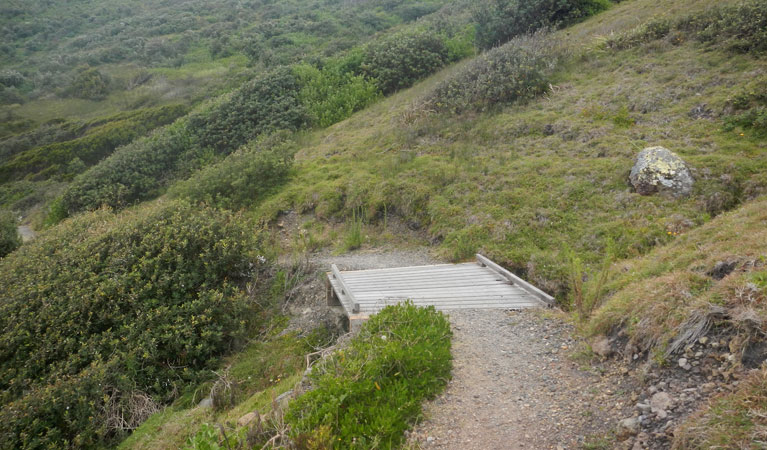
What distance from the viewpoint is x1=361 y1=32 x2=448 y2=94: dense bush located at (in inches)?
735

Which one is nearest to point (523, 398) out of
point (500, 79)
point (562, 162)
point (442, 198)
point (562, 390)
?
point (562, 390)

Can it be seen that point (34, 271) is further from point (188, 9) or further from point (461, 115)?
point (188, 9)

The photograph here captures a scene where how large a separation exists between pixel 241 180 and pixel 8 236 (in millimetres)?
7597

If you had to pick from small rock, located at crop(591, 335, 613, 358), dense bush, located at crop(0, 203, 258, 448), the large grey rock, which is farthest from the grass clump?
dense bush, located at crop(0, 203, 258, 448)

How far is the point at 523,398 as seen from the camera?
4.01 metres

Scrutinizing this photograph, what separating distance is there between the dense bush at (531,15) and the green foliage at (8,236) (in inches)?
741

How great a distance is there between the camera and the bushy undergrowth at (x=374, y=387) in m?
3.62

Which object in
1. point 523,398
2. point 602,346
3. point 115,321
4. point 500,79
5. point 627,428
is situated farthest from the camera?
point 500,79

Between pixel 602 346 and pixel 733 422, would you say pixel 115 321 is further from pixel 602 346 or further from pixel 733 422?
pixel 733 422

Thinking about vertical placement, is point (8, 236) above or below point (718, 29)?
below

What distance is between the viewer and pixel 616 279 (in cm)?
572

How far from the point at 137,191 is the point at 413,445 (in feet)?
56.4

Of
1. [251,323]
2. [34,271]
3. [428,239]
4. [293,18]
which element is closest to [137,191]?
[34,271]

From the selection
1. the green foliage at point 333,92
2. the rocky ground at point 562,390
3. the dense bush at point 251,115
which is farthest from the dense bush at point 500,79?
the rocky ground at point 562,390
